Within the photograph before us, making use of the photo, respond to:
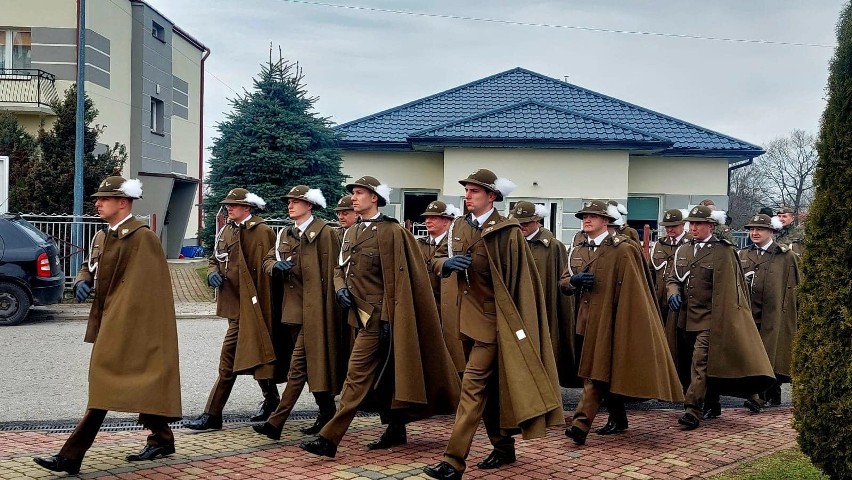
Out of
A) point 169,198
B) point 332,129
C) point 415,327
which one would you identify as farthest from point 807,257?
point 169,198

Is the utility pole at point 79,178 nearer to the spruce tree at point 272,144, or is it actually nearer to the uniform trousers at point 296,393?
the spruce tree at point 272,144

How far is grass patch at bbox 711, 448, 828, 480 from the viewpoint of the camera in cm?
633

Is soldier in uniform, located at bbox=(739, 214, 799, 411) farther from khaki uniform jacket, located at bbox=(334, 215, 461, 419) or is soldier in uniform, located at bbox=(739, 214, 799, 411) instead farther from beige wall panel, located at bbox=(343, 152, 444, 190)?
beige wall panel, located at bbox=(343, 152, 444, 190)

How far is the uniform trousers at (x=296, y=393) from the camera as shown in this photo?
7426 millimetres

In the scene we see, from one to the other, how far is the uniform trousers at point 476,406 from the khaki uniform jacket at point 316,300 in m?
1.40

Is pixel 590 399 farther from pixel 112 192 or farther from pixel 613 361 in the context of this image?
pixel 112 192

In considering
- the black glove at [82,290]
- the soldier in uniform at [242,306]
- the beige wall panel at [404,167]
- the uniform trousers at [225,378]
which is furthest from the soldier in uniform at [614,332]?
the beige wall panel at [404,167]

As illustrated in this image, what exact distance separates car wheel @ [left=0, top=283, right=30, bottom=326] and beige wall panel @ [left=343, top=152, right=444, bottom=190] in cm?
1000

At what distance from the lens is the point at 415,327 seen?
23.8ft

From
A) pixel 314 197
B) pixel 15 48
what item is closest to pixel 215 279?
pixel 314 197

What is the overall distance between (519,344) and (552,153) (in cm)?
1640

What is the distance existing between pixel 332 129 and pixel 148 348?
13.8 metres

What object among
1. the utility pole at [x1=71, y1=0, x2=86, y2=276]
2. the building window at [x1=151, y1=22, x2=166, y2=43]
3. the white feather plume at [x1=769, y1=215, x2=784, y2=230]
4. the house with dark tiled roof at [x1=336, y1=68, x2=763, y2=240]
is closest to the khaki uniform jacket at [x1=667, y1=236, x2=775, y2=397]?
the white feather plume at [x1=769, y1=215, x2=784, y2=230]

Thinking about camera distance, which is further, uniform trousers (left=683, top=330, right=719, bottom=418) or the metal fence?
the metal fence
